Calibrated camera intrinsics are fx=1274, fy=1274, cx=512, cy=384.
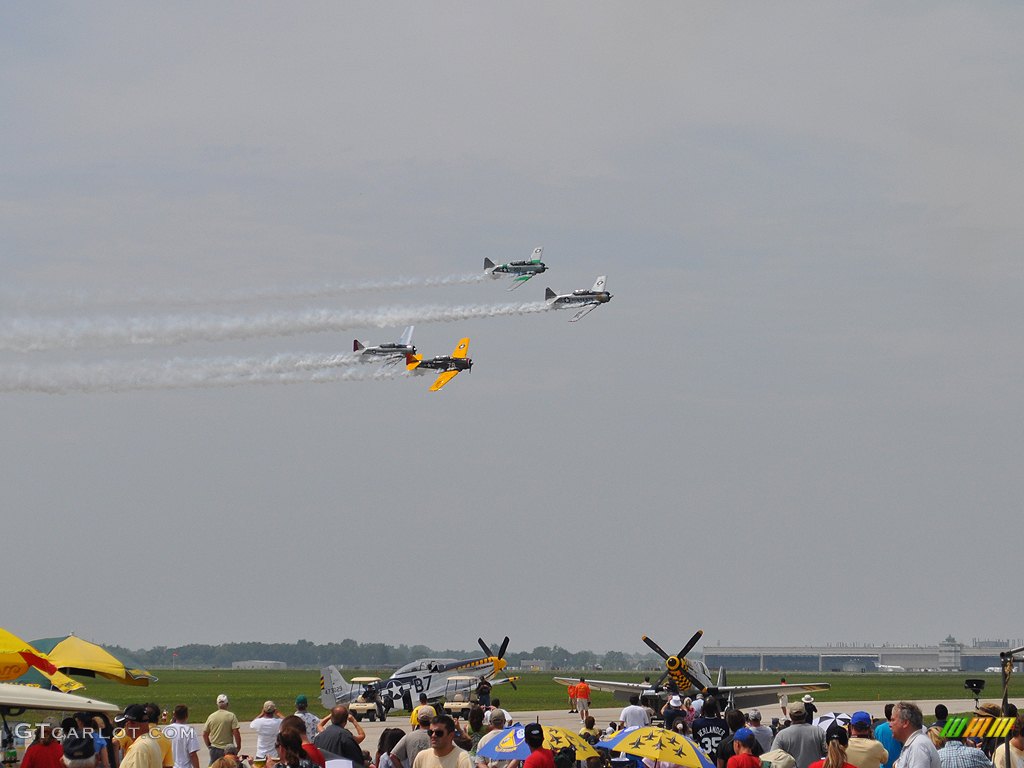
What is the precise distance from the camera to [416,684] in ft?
151

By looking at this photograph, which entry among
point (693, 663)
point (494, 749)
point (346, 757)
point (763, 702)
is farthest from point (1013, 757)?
point (763, 702)

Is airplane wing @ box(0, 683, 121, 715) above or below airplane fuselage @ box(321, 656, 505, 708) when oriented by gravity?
above

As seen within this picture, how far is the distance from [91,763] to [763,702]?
119 ft

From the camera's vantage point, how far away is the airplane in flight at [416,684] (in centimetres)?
4603

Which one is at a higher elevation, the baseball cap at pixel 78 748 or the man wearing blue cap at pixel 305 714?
the baseball cap at pixel 78 748

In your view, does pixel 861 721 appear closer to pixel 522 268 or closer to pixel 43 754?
pixel 43 754

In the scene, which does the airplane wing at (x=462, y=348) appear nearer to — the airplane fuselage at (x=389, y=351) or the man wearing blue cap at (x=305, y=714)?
the airplane fuselage at (x=389, y=351)

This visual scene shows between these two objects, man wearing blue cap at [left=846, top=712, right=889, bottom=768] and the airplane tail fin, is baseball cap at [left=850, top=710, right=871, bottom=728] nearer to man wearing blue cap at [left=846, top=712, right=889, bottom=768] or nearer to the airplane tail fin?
man wearing blue cap at [left=846, top=712, right=889, bottom=768]

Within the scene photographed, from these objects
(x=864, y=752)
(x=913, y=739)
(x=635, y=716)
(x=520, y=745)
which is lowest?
(x=635, y=716)

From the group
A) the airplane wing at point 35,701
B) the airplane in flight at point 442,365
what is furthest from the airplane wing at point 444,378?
the airplane wing at point 35,701

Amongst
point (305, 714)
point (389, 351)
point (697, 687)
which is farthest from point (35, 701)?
point (389, 351)

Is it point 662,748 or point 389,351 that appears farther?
point 389,351

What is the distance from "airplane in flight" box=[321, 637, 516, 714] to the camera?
4603 cm

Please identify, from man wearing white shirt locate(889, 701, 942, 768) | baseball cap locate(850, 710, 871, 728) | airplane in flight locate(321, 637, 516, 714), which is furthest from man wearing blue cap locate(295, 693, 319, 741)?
airplane in flight locate(321, 637, 516, 714)
